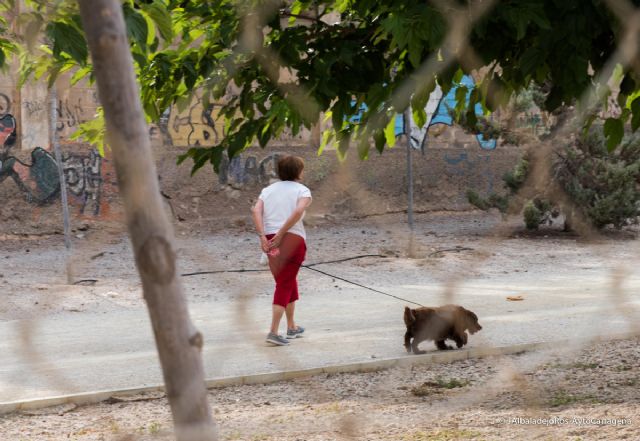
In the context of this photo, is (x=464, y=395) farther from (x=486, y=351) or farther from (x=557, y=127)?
(x=557, y=127)

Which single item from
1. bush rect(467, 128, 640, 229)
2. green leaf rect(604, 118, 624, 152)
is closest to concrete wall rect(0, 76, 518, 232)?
bush rect(467, 128, 640, 229)

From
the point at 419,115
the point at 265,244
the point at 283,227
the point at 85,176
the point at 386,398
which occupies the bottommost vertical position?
the point at 386,398

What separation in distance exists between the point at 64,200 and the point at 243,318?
2.94 meters

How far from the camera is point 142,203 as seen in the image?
111cm

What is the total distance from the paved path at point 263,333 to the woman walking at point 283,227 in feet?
1.06

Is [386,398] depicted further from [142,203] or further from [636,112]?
[142,203]

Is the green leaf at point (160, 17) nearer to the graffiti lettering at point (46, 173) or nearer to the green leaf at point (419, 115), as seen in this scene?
the green leaf at point (419, 115)

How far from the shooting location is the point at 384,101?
137 inches

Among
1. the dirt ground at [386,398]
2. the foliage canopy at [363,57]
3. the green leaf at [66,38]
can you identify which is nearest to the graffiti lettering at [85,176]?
the dirt ground at [386,398]

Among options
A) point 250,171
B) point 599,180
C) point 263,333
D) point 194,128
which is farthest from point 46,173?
point 599,180

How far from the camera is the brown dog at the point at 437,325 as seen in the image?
5.36 m

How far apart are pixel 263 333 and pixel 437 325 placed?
138 centimetres

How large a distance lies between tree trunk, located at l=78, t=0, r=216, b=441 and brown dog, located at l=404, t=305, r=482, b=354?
4.25 m

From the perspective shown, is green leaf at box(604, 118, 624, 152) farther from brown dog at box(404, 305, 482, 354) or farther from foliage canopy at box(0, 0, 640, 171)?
brown dog at box(404, 305, 482, 354)
